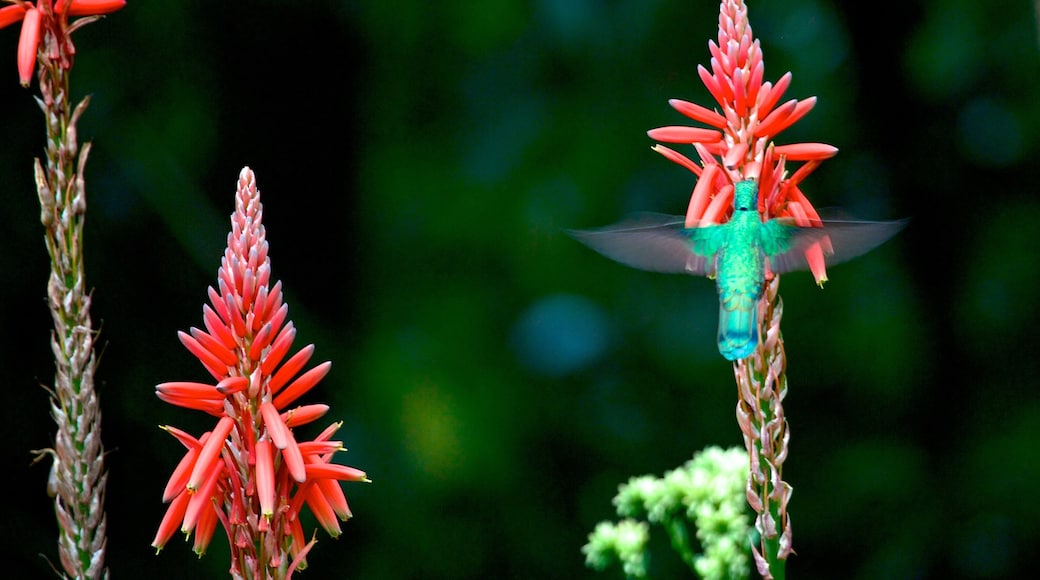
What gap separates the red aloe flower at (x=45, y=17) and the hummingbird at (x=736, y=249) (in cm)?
112

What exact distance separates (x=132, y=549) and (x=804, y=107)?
13.2 ft

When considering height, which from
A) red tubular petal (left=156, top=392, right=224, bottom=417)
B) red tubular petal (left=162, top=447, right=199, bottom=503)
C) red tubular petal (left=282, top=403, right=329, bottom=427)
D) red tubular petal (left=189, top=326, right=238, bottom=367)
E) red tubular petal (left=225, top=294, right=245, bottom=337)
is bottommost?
red tubular petal (left=162, top=447, right=199, bottom=503)

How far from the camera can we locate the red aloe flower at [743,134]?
209cm

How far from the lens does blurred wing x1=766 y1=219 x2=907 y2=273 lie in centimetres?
245

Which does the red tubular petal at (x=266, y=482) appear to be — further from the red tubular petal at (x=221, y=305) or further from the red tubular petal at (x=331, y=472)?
the red tubular petal at (x=221, y=305)

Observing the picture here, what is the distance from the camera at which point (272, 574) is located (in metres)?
1.77

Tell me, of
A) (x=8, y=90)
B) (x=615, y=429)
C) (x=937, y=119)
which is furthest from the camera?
(x=937, y=119)

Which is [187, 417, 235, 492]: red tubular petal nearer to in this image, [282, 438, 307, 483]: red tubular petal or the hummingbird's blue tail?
[282, 438, 307, 483]: red tubular petal

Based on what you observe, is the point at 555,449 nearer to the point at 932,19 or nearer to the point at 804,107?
the point at 932,19

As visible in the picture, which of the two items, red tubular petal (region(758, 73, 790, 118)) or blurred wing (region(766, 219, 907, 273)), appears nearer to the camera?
red tubular petal (region(758, 73, 790, 118))

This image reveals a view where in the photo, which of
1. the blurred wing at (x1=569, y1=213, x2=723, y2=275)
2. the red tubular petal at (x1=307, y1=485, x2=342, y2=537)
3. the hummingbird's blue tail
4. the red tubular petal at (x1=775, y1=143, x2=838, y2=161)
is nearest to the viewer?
the red tubular petal at (x1=307, y1=485, x2=342, y2=537)

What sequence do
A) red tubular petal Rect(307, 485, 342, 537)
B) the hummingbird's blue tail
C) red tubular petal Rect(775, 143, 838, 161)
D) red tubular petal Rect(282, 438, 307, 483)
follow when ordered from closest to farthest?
red tubular petal Rect(282, 438, 307, 483), red tubular petal Rect(307, 485, 342, 537), red tubular petal Rect(775, 143, 838, 161), the hummingbird's blue tail

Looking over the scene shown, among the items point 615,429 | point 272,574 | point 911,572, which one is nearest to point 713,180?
point 272,574

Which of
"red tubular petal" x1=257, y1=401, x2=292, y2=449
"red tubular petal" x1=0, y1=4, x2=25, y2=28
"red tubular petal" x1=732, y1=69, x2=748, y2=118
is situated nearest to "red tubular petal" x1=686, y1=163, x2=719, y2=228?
"red tubular petal" x1=732, y1=69, x2=748, y2=118
